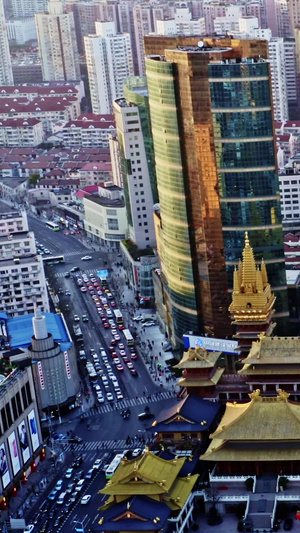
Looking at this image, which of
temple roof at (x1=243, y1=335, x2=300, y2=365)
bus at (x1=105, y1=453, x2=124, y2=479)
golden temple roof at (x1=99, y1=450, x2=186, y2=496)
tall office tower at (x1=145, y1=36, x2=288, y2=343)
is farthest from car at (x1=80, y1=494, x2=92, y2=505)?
tall office tower at (x1=145, y1=36, x2=288, y2=343)

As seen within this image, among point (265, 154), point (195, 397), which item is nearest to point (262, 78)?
point (265, 154)

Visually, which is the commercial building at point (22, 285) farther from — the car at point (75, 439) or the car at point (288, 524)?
the car at point (288, 524)

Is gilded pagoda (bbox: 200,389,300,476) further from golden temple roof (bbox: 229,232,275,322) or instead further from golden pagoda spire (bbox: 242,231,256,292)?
golden pagoda spire (bbox: 242,231,256,292)

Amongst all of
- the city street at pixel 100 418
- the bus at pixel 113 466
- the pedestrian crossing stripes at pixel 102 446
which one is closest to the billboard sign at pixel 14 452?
the city street at pixel 100 418

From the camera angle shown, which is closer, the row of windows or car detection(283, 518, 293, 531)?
car detection(283, 518, 293, 531)

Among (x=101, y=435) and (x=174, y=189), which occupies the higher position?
(x=174, y=189)

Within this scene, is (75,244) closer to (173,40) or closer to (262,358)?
(173,40)
